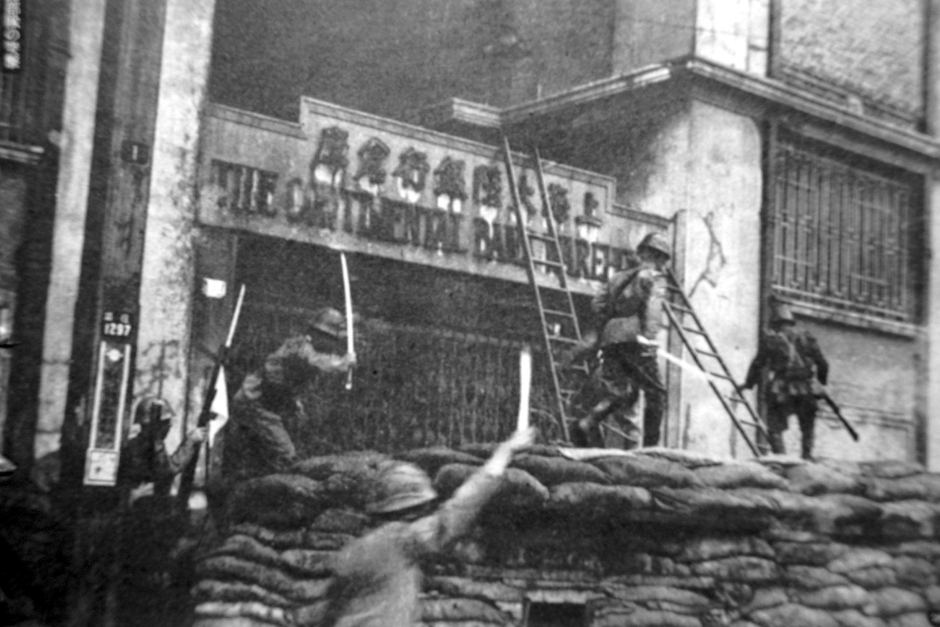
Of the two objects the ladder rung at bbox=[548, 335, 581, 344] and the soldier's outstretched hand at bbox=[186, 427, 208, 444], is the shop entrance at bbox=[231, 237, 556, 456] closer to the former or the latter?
the ladder rung at bbox=[548, 335, 581, 344]

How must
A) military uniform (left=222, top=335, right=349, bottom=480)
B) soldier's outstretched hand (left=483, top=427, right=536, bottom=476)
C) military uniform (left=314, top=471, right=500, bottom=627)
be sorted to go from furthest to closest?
1. soldier's outstretched hand (left=483, top=427, right=536, bottom=476)
2. military uniform (left=222, top=335, right=349, bottom=480)
3. military uniform (left=314, top=471, right=500, bottom=627)

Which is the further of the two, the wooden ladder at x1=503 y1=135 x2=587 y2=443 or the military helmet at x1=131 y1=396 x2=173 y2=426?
the wooden ladder at x1=503 y1=135 x2=587 y2=443

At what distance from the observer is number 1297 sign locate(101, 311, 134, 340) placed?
4.75 metres

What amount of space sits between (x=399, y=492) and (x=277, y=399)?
2.49 ft

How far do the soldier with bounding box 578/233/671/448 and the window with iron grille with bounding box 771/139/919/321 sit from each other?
1257mm

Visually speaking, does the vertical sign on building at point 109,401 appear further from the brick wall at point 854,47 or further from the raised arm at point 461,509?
the brick wall at point 854,47

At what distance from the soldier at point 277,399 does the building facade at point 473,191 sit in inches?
4.0

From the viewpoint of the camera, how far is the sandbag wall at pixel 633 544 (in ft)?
15.9

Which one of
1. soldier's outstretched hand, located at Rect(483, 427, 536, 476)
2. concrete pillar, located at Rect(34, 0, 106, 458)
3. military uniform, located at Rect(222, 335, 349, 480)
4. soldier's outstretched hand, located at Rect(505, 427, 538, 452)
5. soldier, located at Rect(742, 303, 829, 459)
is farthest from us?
soldier, located at Rect(742, 303, 829, 459)

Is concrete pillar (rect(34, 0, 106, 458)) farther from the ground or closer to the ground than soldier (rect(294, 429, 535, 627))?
farther from the ground

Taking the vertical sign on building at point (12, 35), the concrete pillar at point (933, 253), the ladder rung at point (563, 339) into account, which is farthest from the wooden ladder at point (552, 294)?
the vertical sign on building at point (12, 35)

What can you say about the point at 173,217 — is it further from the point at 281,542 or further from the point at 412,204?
the point at 281,542

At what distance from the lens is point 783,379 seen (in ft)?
22.4

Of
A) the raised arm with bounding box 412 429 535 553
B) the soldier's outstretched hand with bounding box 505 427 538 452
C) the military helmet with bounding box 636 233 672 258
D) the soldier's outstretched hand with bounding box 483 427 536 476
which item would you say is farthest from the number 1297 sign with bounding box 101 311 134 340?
the military helmet with bounding box 636 233 672 258
